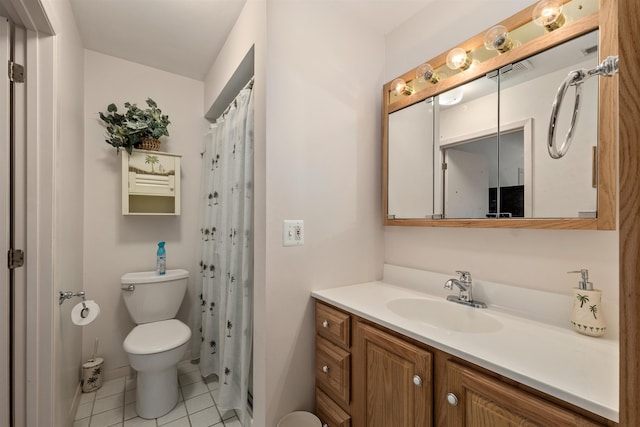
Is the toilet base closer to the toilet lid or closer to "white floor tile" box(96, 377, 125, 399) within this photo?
the toilet lid

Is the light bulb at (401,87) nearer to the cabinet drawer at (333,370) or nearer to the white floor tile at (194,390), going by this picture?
the cabinet drawer at (333,370)

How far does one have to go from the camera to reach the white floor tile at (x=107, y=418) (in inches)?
64.4

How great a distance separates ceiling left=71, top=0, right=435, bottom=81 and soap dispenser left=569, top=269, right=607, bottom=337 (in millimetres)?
1525

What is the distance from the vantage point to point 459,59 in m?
1.29

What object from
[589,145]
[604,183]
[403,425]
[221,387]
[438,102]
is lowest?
[221,387]

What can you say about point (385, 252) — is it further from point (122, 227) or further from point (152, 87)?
point (152, 87)

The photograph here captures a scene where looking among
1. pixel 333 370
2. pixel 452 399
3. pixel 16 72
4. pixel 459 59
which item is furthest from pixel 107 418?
pixel 459 59

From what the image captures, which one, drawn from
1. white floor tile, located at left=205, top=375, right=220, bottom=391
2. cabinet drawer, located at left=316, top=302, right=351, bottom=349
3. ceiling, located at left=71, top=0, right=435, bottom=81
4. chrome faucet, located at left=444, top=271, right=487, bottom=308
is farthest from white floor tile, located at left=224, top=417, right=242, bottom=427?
ceiling, located at left=71, top=0, right=435, bottom=81

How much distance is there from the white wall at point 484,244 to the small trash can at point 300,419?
35.7 inches

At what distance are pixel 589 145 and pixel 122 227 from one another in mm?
2716

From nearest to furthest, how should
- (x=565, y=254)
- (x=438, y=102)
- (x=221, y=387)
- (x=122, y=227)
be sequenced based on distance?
(x=565, y=254) → (x=438, y=102) → (x=221, y=387) → (x=122, y=227)

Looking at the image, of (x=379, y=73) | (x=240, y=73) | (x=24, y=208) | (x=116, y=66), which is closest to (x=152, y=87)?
(x=116, y=66)

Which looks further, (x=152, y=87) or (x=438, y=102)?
(x=152, y=87)

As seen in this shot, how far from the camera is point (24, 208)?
1140 millimetres
